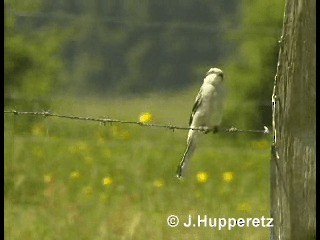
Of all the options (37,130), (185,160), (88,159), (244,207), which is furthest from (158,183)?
(185,160)

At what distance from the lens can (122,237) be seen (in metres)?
4.47

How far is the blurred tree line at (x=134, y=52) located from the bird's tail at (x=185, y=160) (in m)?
1.94

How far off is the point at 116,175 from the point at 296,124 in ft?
9.47

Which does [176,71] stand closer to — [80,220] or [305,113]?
[80,220]

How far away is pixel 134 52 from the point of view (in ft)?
22.1

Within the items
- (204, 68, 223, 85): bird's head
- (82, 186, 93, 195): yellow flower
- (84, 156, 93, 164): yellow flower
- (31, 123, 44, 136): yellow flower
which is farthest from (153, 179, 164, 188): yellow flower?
(204, 68, 223, 85): bird's head

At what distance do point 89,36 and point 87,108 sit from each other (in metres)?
0.81

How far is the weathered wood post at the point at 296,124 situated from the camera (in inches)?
117

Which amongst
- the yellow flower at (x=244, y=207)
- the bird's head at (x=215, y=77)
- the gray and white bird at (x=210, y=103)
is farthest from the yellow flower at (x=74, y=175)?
the bird's head at (x=215, y=77)

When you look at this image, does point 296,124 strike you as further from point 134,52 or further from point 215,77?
point 134,52

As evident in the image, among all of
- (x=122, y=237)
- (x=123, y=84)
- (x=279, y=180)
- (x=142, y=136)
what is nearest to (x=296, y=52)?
(x=279, y=180)

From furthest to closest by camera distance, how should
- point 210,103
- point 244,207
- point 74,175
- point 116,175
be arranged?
point 116,175 < point 74,175 < point 244,207 < point 210,103

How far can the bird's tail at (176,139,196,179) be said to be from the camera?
12.8 feet

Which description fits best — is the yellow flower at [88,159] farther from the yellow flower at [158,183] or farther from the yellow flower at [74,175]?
the yellow flower at [158,183]
